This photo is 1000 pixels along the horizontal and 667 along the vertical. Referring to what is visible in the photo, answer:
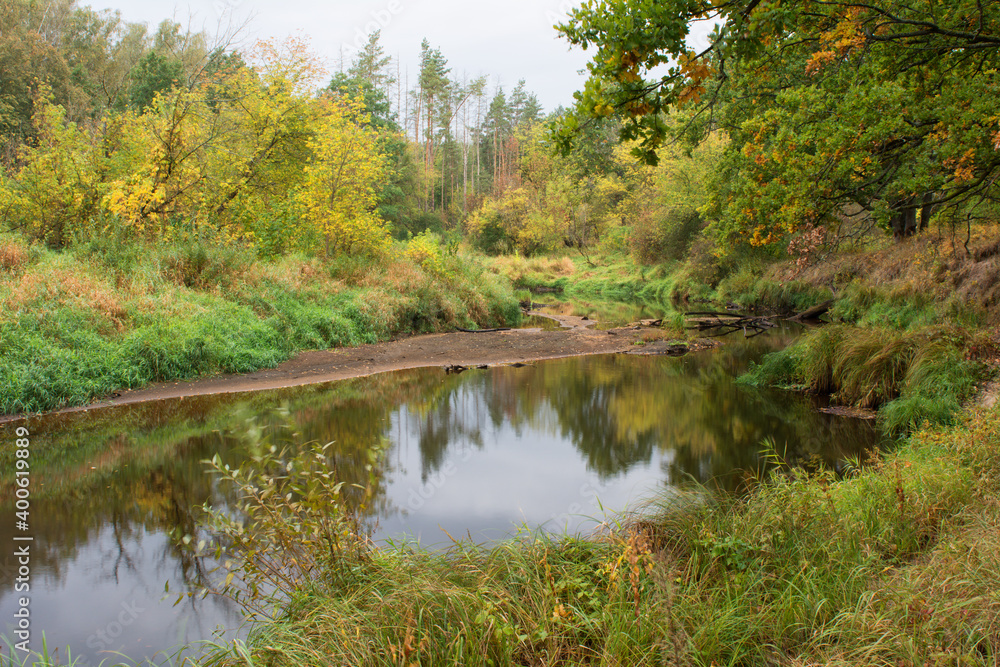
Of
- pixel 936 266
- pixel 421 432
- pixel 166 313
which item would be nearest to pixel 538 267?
pixel 936 266

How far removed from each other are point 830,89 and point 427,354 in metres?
10.4

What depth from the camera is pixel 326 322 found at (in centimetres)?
1538

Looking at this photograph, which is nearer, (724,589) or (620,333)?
(724,589)

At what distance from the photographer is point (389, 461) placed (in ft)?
26.5

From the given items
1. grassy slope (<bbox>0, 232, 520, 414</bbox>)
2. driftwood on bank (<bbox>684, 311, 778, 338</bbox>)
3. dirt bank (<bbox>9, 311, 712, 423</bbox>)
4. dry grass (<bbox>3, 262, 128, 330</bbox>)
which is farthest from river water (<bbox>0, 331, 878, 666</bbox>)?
driftwood on bank (<bbox>684, 311, 778, 338</bbox>)

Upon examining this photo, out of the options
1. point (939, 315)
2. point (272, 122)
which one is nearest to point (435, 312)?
point (272, 122)

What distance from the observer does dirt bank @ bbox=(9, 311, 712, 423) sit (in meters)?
10.9

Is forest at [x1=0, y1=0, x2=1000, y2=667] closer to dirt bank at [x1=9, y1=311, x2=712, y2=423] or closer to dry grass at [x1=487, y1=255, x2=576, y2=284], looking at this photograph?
dirt bank at [x1=9, y1=311, x2=712, y2=423]

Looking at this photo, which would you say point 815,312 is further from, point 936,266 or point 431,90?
point 431,90

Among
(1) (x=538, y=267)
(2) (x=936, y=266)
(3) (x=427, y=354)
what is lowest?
(3) (x=427, y=354)

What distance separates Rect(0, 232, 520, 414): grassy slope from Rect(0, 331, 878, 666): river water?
1.05 m

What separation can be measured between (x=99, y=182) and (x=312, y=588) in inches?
584

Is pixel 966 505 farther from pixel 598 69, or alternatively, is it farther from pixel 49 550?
pixel 49 550

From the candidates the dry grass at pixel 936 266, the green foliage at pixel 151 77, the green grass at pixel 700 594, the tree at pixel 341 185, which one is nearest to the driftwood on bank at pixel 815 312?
the dry grass at pixel 936 266
